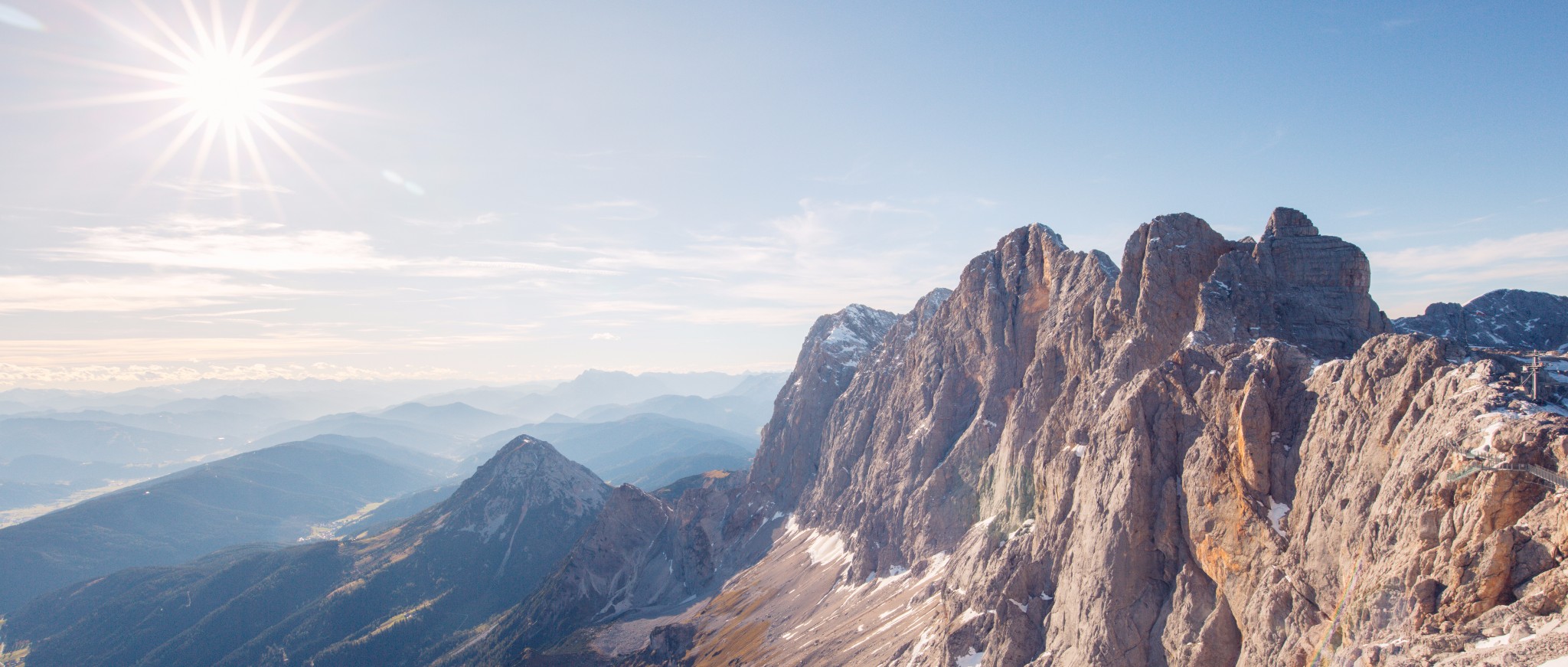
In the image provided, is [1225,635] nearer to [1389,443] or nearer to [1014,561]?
[1389,443]

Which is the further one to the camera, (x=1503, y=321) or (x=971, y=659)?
(x=1503, y=321)

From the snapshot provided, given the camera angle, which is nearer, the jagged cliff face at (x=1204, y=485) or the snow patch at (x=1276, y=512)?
the jagged cliff face at (x=1204, y=485)

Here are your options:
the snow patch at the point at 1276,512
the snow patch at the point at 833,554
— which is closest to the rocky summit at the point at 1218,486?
the snow patch at the point at 1276,512

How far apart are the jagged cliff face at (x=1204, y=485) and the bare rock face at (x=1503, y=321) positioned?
9386cm

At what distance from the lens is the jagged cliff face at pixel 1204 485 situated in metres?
38.9

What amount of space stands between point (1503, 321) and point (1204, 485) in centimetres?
16729

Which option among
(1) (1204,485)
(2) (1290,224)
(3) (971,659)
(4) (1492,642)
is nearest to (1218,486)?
(1) (1204,485)

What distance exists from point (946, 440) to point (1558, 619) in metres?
135

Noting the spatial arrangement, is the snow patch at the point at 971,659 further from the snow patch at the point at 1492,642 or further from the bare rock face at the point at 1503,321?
the bare rock face at the point at 1503,321

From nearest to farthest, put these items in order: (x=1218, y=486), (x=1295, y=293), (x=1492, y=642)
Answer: (x=1492, y=642)
(x=1218, y=486)
(x=1295, y=293)

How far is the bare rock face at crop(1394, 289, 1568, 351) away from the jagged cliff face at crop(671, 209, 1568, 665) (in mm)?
93862

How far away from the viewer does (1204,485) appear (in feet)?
213

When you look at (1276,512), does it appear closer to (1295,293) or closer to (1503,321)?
(1295,293)

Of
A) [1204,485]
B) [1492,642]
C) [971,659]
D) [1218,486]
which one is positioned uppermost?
[1218,486]
